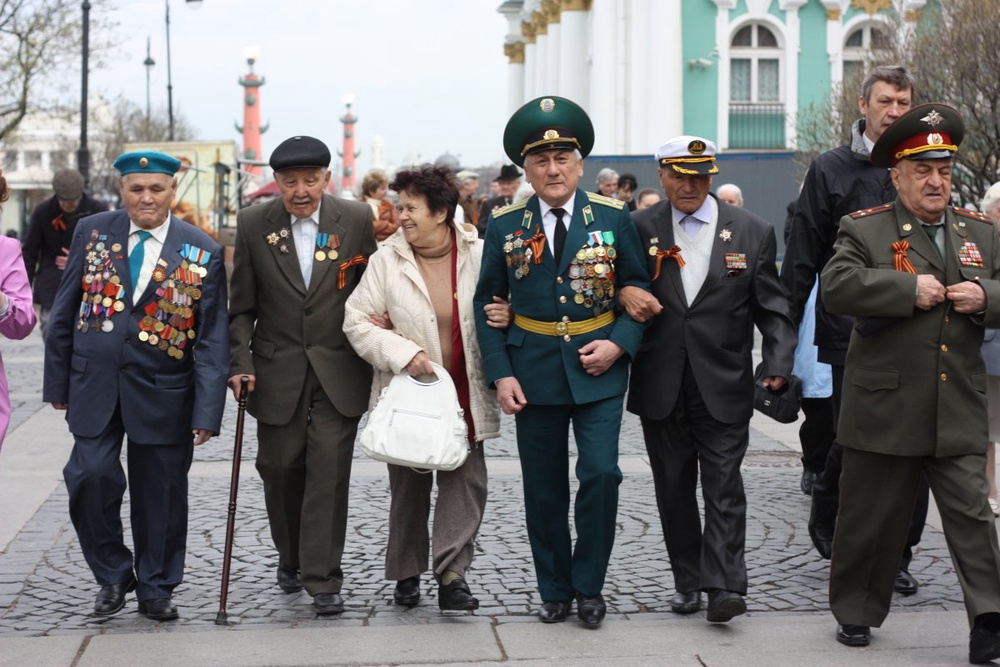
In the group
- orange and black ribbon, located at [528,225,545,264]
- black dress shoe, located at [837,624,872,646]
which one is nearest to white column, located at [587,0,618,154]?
orange and black ribbon, located at [528,225,545,264]

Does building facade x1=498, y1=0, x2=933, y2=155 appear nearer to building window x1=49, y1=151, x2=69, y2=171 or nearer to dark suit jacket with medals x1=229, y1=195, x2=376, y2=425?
dark suit jacket with medals x1=229, y1=195, x2=376, y2=425

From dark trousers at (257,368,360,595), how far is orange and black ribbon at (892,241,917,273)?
231 centimetres

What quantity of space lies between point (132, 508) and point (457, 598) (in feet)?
4.49

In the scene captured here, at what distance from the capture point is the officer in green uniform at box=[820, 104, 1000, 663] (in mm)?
5586

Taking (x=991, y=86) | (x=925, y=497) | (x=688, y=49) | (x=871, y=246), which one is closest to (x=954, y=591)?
(x=925, y=497)

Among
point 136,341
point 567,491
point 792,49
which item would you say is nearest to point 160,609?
point 136,341

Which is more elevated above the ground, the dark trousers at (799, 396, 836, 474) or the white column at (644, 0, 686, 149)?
the white column at (644, 0, 686, 149)

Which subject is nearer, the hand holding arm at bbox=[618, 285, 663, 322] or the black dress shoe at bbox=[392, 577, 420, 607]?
the hand holding arm at bbox=[618, 285, 663, 322]

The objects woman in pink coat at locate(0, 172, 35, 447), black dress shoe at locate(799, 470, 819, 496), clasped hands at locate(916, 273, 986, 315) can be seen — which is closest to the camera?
clasped hands at locate(916, 273, 986, 315)

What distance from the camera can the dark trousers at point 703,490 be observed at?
238 inches

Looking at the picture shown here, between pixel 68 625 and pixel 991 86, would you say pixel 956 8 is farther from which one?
pixel 68 625

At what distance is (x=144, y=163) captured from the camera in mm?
6238

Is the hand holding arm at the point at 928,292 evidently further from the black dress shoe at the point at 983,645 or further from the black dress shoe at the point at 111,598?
the black dress shoe at the point at 111,598

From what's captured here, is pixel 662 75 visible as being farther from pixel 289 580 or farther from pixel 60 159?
pixel 60 159
